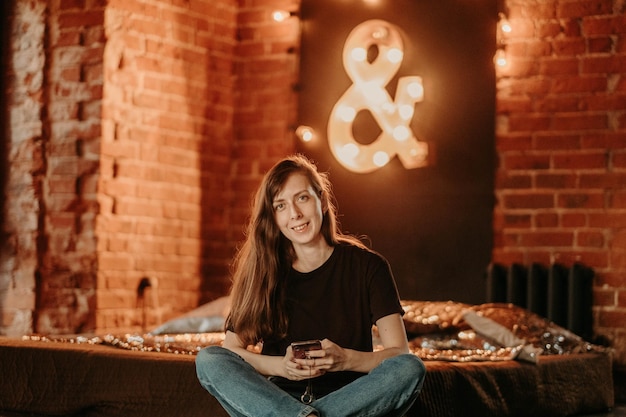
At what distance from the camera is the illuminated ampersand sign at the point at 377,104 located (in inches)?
210

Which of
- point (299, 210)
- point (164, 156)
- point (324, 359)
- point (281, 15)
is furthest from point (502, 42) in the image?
point (324, 359)

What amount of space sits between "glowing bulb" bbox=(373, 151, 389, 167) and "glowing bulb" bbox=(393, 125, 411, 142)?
4.2 inches

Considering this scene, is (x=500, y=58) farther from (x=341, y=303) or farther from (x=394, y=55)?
(x=341, y=303)

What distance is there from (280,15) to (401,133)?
3.19ft

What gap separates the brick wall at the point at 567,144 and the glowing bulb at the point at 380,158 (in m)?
0.58

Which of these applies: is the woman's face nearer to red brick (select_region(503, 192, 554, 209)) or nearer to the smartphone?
the smartphone

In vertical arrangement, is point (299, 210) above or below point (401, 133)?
below

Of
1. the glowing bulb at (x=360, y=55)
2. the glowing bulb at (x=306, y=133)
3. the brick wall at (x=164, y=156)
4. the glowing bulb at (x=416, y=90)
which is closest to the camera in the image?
the brick wall at (x=164, y=156)

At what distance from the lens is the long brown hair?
10.2 ft

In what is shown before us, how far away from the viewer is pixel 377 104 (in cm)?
535

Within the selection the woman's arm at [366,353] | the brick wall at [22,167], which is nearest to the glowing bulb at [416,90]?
the brick wall at [22,167]

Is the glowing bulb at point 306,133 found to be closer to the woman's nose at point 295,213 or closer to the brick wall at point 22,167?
the brick wall at point 22,167

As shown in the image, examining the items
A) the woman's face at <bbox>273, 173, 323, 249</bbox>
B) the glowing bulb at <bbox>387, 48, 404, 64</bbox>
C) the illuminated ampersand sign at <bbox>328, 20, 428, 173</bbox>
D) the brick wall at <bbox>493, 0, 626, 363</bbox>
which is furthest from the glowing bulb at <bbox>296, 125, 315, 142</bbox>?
the woman's face at <bbox>273, 173, 323, 249</bbox>

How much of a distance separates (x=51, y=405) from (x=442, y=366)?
129 centimetres
